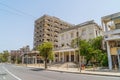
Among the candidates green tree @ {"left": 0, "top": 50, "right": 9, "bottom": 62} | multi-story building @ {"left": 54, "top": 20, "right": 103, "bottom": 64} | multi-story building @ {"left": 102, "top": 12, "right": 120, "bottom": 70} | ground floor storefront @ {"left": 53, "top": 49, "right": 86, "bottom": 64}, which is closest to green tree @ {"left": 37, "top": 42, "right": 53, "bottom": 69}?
multi-story building @ {"left": 54, "top": 20, "right": 103, "bottom": 64}

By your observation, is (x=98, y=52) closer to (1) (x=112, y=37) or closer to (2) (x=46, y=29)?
(1) (x=112, y=37)

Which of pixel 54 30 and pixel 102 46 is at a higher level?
pixel 54 30

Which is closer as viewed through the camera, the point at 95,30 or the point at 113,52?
the point at 113,52

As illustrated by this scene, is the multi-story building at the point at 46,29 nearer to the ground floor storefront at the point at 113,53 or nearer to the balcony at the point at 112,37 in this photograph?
the ground floor storefront at the point at 113,53

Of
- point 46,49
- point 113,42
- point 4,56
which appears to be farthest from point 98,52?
point 4,56

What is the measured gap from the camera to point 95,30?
45125 millimetres

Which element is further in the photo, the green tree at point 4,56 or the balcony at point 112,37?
the green tree at point 4,56

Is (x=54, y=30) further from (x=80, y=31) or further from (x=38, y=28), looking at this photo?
(x=80, y=31)

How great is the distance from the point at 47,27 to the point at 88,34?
37774 millimetres

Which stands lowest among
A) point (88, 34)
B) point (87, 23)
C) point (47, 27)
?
point (88, 34)

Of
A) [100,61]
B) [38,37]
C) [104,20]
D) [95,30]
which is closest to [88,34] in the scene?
[95,30]

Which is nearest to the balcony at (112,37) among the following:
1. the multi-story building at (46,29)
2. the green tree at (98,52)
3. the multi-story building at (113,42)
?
the multi-story building at (113,42)

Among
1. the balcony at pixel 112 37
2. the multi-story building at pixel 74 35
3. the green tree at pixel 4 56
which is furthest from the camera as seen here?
the green tree at pixel 4 56

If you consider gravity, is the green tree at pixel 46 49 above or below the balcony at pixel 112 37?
below
